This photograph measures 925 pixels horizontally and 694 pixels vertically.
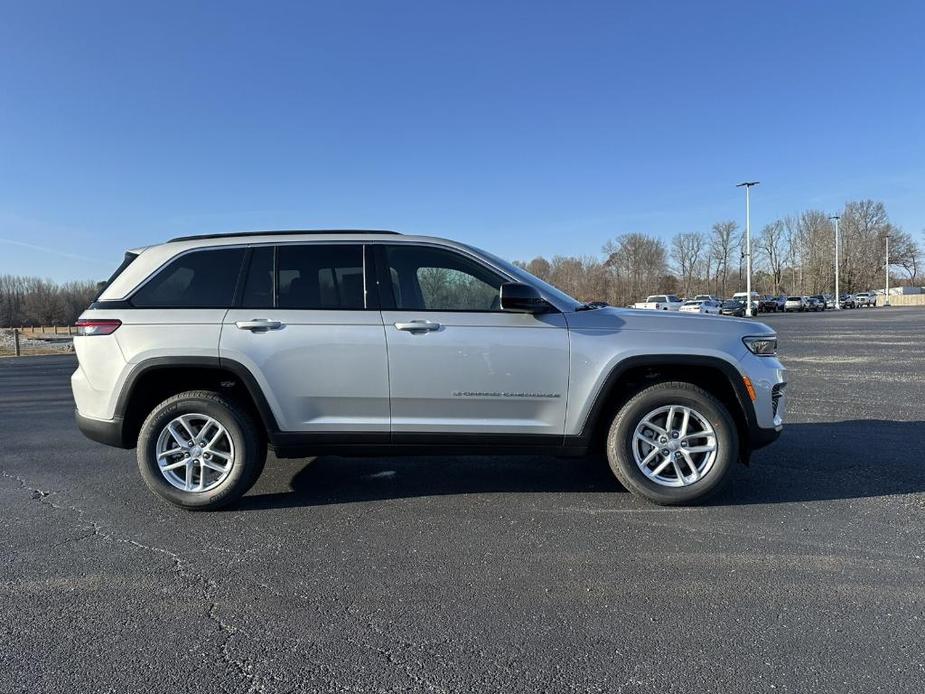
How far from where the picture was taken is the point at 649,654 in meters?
2.35

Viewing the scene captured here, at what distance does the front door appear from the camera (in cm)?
380

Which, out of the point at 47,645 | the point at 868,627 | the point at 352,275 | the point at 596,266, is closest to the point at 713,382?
the point at 868,627

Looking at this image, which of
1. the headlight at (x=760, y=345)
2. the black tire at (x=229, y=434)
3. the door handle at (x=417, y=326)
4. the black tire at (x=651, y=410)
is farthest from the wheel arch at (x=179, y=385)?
the headlight at (x=760, y=345)

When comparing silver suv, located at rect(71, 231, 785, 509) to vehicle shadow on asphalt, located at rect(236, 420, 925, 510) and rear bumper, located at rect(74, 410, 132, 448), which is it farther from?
vehicle shadow on asphalt, located at rect(236, 420, 925, 510)

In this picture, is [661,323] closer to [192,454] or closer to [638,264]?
[192,454]

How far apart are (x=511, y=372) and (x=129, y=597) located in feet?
8.18

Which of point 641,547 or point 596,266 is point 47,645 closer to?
point 641,547

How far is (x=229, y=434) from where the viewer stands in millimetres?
3900

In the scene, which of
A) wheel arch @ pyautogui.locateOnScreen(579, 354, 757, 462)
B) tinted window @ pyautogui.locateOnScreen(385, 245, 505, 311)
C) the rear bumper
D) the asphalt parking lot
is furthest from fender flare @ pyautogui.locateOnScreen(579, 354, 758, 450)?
the rear bumper

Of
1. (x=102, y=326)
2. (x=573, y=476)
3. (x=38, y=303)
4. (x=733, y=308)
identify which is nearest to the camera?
(x=102, y=326)

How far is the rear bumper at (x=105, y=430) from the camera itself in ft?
13.0

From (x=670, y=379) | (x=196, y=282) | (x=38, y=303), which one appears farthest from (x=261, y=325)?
(x=38, y=303)

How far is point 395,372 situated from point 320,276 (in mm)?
897

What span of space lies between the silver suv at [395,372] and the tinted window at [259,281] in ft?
0.03
